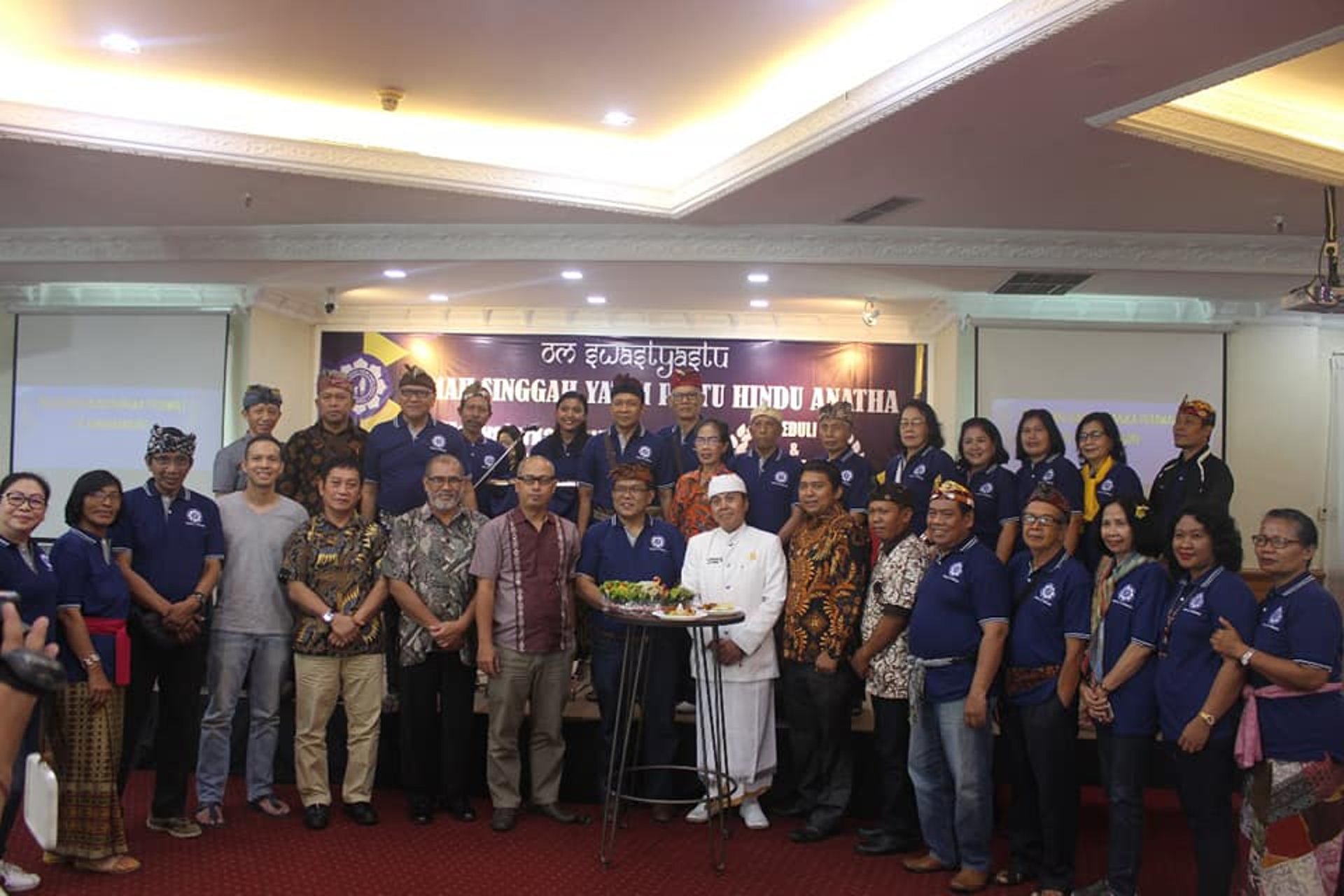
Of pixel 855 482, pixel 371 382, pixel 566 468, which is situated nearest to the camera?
pixel 855 482

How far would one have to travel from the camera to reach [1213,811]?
366 centimetres

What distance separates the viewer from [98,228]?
26.4 feet

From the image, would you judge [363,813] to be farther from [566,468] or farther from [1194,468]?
[1194,468]

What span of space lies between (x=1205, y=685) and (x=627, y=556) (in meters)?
2.29

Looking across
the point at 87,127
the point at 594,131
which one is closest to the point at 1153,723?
the point at 594,131

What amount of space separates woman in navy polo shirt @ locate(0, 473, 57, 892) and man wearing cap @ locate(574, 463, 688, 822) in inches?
79.0

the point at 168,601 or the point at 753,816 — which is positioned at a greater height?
the point at 168,601

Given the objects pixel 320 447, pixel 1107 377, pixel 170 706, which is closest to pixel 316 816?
pixel 170 706

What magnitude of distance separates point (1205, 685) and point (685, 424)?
119 inches

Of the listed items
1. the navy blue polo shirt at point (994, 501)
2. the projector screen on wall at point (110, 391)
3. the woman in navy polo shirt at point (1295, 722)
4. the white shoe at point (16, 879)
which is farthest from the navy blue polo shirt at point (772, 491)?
the projector screen on wall at point (110, 391)

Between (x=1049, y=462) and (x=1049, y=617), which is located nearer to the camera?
(x=1049, y=617)

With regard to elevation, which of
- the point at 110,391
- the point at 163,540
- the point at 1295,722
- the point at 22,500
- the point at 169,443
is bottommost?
the point at 1295,722

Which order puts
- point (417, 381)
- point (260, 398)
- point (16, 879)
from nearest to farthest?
point (16, 879)
point (260, 398)
point (417, 381)

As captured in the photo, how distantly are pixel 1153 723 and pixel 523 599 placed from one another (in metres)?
2.39
